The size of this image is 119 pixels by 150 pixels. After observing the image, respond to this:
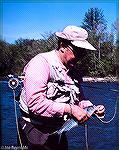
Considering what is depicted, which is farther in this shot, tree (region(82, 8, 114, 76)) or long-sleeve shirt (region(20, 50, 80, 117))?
tree (region(82, 8, 114, 76))

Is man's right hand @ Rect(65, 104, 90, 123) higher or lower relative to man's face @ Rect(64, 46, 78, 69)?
lower

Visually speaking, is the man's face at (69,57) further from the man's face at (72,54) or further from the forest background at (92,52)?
the forest background at (92,52)

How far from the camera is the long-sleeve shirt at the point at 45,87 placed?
3.59 ft

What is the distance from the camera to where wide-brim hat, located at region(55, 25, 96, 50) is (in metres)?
1.18

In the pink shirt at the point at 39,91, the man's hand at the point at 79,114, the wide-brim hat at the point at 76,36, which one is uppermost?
the wide-brim hat at the point at 76,36

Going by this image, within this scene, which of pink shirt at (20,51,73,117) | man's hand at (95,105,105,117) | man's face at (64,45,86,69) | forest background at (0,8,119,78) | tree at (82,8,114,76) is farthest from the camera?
tree at (82,8,114,76)

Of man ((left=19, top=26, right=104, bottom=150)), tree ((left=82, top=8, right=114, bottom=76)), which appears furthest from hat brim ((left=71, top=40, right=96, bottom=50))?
tree ((left=82, top=8, right=114, bottom=76))

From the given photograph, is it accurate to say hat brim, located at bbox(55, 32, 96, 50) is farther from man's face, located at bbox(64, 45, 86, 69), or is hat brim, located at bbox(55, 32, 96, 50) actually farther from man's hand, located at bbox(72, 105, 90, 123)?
man's hand, located at bbox(72, 105, 90, 123)

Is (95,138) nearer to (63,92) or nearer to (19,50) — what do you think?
(19,50)

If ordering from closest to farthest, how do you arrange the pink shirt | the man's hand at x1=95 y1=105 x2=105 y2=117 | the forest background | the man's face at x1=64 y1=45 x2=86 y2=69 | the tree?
the pink shirt, the man's face at x1=64 y1=45 x2=86 y2=69, the man's hand at x1=95 y1=105 x2=105 y2=117, the forest background, the tree

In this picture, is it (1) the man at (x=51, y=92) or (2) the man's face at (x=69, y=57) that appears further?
(2) the man's face at (x=69, y=57)

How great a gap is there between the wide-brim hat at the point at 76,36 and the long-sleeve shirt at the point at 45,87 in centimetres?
8

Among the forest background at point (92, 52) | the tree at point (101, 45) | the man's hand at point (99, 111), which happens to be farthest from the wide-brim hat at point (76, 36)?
the tree at point (101, 45)

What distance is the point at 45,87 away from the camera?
1.12m
